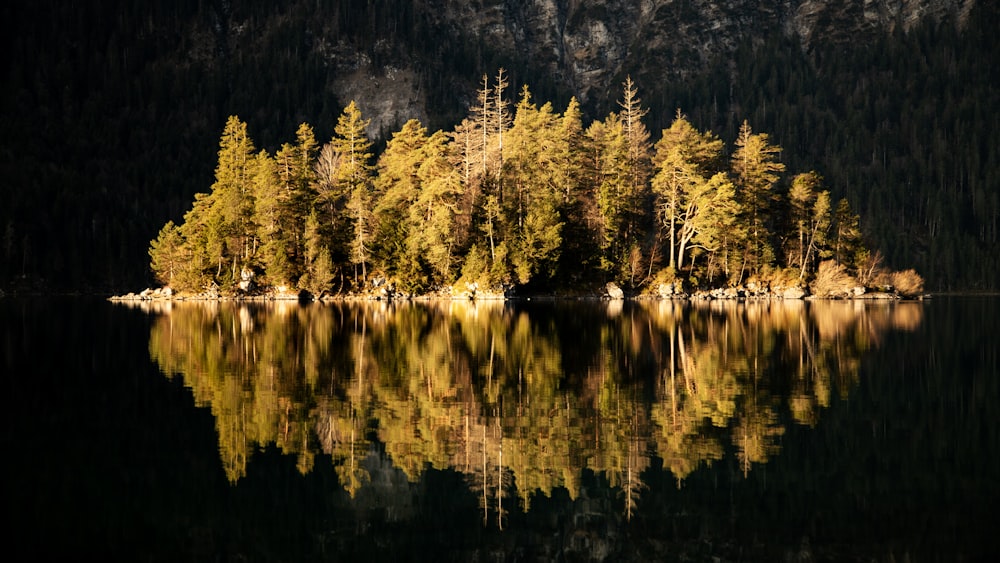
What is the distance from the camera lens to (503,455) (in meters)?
18.0

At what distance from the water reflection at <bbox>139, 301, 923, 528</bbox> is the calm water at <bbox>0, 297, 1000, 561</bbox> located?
0.11m

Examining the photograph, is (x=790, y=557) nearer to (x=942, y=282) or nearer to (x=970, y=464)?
(x=970, y=464)

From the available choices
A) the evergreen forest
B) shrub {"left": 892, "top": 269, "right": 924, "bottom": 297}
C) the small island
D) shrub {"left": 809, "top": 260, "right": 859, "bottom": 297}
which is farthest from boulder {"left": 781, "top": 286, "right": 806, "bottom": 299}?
shrub {"left": 892, "top": 269, "right": 924, "bottom": 297}

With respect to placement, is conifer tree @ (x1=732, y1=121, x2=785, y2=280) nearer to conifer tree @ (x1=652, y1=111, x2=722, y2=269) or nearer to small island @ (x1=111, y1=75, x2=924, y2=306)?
small island @ (x1=111, y1=75, x2=924, y2=306)

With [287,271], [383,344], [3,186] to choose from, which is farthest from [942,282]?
[3,186]

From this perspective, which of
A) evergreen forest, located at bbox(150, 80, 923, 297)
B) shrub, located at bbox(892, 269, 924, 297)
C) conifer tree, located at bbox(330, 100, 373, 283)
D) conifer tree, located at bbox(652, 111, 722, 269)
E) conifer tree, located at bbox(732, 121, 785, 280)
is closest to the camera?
evergreen forest, located at bbox(150, 80, 923, 297)

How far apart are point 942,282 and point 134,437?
16608 cm

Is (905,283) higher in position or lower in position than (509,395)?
higher

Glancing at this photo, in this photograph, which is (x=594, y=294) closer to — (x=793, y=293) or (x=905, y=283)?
(x=793, y=293)

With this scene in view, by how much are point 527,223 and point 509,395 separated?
60.4 m

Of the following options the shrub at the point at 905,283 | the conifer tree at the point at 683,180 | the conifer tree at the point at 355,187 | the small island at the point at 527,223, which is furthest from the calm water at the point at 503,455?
the shrub at the point at 905,283

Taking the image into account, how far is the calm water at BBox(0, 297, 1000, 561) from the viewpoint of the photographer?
44.1ft

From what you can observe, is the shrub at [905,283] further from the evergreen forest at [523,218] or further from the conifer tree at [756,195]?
the conifer tree at [756,195]

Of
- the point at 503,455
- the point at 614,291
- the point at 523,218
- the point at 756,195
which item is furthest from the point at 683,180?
the point at 503,455
